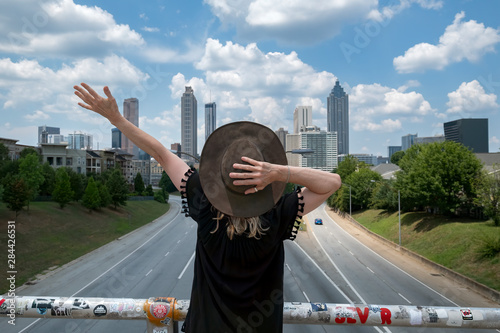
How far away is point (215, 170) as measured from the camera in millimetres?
1676

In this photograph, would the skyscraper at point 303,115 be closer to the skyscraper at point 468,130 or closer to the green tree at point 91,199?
the skyscraper at point 468,130

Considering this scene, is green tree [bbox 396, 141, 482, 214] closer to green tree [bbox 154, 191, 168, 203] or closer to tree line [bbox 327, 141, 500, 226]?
tree line [bbox 327, 141, 500, 226]

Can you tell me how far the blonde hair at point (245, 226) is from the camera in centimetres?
169

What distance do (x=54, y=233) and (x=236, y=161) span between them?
39.4 meters

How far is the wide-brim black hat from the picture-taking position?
1.62 m

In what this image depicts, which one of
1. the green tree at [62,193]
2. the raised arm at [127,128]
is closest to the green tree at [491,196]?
the raised arm at [127,128]

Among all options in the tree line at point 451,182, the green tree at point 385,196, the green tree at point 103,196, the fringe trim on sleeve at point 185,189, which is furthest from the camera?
the green tree at point 103,196

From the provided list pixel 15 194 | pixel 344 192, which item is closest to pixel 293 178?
pixel 15 194

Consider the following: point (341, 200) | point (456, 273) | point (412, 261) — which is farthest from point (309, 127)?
point (456, 273)

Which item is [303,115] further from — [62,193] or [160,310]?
[160,310]

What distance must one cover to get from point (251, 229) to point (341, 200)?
194 feet

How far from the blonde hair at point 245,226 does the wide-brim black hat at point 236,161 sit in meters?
0.10

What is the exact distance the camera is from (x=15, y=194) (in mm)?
32750

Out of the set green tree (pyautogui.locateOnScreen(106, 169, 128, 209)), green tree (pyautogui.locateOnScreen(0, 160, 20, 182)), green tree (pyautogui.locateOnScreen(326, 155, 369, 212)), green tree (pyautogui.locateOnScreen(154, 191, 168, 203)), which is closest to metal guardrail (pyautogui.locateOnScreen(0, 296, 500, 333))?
green tree (pyautogui.locateOnScreen(326, 155, 369, 212))
